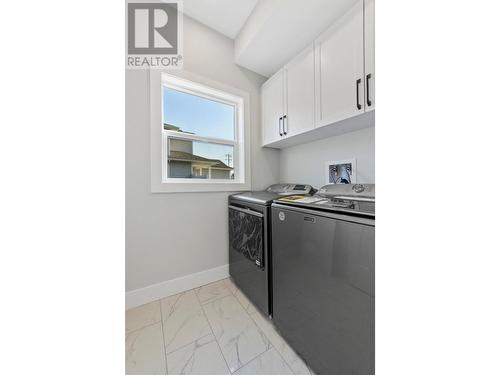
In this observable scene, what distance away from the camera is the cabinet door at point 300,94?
148cm

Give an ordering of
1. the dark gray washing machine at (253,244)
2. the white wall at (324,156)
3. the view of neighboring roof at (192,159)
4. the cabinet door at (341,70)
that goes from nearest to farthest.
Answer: the cabinet door at (341,70)
the dark gray washing machine at (253,244)
the white wall at (324,156)
the view of neighboring roof at (192,159)

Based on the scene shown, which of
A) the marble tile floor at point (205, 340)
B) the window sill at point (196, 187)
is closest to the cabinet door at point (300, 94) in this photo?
the window sill at point (196, 187)

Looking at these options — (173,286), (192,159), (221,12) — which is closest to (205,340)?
(173,286)

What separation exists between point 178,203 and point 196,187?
0.23 meters

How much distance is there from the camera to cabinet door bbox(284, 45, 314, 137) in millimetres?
1479

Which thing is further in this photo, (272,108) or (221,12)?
(272,108)

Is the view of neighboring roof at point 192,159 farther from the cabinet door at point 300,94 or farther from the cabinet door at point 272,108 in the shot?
the cabinet door at point 300,94

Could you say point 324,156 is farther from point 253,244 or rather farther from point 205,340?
point 205,340

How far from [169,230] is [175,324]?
2.37 feet

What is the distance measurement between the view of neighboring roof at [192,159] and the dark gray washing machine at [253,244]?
0.41m

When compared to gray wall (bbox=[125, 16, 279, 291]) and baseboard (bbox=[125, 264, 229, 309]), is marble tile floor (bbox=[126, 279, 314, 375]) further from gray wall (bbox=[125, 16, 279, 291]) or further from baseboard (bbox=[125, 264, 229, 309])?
gray wall (bbox=[125, 16, 279, 291])

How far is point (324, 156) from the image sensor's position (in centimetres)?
174
